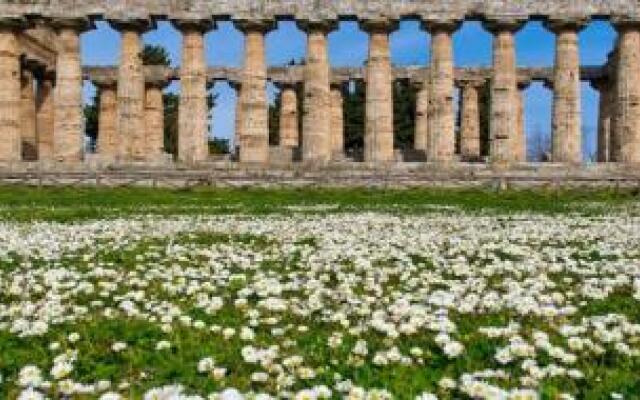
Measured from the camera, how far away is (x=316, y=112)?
174 ft

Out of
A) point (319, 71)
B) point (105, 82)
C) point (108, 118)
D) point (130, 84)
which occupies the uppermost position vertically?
point (105, 82)

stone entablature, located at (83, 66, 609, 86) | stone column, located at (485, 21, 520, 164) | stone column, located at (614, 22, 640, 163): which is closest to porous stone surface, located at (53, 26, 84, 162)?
stone entablature, located at (83, 66, 609, 86)

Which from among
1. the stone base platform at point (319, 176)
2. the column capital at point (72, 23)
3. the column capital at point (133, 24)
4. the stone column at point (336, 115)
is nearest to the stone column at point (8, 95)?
the column capital at point (72, 23)

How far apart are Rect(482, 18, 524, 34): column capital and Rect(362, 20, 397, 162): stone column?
5.63m

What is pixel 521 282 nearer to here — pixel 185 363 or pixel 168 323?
pixel 168 323

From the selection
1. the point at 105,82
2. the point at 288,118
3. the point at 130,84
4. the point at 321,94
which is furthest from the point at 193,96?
the point at 288,118

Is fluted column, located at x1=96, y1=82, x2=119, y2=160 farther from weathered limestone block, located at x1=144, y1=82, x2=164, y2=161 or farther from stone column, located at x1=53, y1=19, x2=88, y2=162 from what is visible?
stone column, located at x1=53, y1=19, x2=88, y2=162

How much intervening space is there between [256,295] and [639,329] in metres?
4.43

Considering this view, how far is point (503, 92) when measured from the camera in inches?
2077

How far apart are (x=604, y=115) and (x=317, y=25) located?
74.2 feet

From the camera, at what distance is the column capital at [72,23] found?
53.1 m

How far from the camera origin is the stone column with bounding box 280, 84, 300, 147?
67188 millimetres

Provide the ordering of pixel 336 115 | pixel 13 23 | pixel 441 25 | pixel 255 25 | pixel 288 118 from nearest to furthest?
pixel 441 25 < pixel 255 25 < pixel 13 23 < pixel 336 115 < pixel 288 118

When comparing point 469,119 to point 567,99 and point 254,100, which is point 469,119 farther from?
point 254,100
